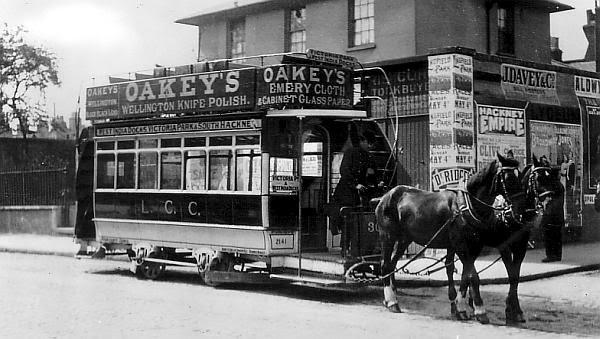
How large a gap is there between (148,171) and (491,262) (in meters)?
7.52

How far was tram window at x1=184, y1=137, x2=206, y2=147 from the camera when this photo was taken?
12.2 metres

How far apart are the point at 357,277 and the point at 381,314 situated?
1159mm

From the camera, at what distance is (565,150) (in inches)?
733

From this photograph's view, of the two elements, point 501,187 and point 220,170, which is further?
point 220,170

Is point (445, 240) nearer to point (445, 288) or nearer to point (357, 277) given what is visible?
point (357, 277)

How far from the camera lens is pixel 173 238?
12.7 meters

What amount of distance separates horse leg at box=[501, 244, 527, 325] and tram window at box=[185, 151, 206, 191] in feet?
17.6

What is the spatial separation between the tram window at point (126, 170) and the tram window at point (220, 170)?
7.04ft

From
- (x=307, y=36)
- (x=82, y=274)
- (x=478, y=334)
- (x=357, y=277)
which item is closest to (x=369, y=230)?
(x=357, y=277)

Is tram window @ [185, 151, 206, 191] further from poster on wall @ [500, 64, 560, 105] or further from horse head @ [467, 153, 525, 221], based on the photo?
poster on wall @ [500, 64, 560, 105]

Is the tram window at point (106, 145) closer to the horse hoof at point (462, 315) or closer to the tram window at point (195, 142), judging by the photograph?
the tram window at point (195, 142)

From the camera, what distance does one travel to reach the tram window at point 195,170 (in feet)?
40.2

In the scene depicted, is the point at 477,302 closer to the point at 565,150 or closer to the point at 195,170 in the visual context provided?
the point at 195,170

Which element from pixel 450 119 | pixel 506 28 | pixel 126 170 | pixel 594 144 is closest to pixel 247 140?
pixel 126 170
